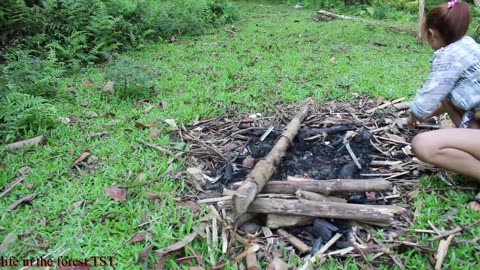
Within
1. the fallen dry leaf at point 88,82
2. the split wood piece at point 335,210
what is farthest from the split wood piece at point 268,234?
the fallen dry leaf at point 88,82

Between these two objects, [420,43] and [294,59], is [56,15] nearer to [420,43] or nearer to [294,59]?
[294,59]

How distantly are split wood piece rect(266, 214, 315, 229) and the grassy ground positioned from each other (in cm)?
38

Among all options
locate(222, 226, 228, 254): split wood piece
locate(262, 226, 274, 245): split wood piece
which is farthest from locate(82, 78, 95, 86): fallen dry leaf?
locate(262, 226, 274, 245): split wood piece

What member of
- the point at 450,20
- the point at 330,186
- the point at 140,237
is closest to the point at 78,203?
the point at 140,237

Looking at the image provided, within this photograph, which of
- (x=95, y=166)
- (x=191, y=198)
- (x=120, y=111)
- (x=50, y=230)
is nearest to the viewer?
(x=50, y=230)

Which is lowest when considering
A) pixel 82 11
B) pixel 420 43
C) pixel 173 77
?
pixel 420 43

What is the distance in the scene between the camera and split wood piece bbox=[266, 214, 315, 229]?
2.59m

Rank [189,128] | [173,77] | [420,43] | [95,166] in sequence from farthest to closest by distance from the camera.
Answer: [420,43], [173,77], [189,128], [95,166]

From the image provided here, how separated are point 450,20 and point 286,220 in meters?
1.78

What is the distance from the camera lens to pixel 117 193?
3018mm

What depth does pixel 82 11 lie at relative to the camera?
704 centimetres

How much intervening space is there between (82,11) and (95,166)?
4.64 meters

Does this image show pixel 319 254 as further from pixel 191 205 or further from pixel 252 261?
pixel 191 205

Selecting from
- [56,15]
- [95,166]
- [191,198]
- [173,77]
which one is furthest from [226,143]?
[56,15]
